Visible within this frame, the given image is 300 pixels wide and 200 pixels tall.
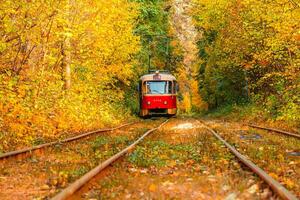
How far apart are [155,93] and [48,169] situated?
25185 millimetres

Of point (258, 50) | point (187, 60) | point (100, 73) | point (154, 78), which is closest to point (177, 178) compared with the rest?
point (100, 73)

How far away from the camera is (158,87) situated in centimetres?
3300

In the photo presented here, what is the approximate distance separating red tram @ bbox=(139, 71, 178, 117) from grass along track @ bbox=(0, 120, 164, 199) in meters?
20.7

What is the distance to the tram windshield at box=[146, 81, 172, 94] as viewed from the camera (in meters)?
32.9

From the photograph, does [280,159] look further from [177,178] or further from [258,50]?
[258,50]

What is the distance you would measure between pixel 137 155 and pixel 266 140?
5145 millimetres

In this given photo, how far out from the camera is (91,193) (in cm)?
582

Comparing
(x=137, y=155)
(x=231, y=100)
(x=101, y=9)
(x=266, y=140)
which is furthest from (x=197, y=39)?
(x=137, y=155)

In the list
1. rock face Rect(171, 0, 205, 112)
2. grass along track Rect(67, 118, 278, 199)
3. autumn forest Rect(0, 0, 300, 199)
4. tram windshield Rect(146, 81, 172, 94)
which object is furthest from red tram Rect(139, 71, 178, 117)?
grass along track Rect(67, 118, 278, 199)

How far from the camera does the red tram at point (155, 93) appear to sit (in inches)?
1289

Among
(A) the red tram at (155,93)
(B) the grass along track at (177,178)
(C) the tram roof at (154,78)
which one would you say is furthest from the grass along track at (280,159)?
(C) the tram roof at (154,78)

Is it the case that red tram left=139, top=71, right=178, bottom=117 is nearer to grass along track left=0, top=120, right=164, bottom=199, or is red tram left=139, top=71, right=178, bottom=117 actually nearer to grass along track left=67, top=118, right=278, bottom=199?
grass along track left=0, top=120, right=164, bottom=199

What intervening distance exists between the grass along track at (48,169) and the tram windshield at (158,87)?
20.9m

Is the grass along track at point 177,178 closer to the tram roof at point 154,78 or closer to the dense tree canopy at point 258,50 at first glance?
the dense tree canopy at point 258,50
